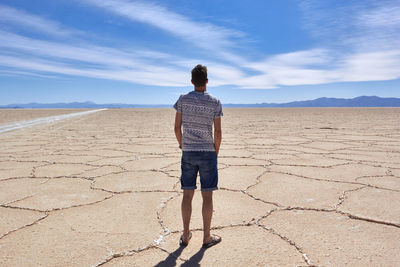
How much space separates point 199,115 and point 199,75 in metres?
0.16

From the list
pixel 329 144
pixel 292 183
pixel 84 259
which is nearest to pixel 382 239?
pixel 292 183

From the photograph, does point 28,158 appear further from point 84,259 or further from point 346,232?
point 346,232

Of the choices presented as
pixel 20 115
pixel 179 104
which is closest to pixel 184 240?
pixel 179 104

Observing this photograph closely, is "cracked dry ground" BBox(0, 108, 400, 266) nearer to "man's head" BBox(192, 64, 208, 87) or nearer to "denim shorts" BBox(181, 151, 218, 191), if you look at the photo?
"denim shorts" BBox(181, 151, 218, 191)

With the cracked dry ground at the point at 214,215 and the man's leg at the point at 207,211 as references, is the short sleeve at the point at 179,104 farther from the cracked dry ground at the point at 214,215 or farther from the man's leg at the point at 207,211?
the cracked dry ground at the point at 214,215

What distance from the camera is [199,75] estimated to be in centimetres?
117

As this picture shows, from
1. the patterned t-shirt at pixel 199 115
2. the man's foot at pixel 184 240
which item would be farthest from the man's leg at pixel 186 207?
the patterned t-shirt at pixel 199 115

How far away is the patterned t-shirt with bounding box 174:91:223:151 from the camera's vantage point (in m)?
1.18

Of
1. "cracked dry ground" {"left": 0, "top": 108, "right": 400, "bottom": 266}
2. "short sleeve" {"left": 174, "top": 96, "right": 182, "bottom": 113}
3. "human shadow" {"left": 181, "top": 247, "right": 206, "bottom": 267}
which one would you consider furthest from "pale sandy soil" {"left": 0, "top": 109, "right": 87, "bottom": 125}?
"human shadow" {"left": 181, "top": 247, "right": 206, "bottom": 267}

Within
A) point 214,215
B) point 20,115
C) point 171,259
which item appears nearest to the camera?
point 171,259

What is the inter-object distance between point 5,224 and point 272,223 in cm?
128

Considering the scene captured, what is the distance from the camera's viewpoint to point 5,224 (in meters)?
1.42

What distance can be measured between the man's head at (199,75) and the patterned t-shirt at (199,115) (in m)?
0.04

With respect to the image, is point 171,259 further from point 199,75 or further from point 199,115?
point 199,75
